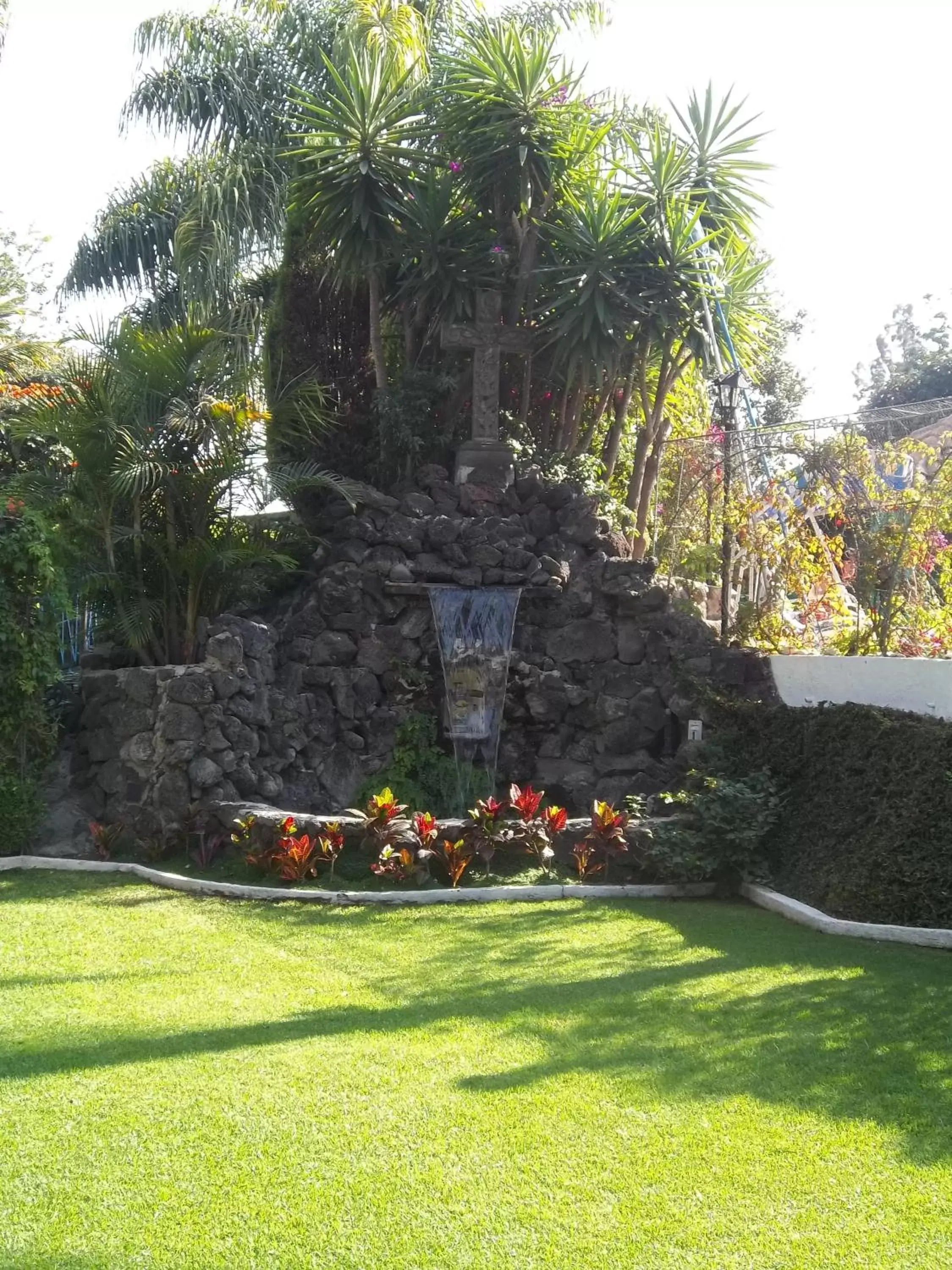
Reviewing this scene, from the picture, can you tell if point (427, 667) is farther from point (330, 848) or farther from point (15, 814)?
point (15, 814)

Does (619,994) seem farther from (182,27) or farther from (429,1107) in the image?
(182,27)

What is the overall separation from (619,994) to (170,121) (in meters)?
19.1

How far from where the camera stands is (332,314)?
48.7 feet

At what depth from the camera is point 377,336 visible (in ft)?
45.2

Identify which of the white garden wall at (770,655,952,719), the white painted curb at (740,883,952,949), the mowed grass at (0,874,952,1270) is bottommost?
the mowed grass at (0,874,952,1270)

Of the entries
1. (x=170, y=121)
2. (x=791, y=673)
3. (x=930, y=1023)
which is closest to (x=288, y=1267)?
(x=930, y=1023)

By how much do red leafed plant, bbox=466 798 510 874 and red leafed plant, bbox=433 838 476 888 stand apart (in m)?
0.07

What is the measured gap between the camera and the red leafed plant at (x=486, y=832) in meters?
9.52

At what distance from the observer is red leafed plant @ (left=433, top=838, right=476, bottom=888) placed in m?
9.29

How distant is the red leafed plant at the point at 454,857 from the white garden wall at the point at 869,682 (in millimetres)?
3312

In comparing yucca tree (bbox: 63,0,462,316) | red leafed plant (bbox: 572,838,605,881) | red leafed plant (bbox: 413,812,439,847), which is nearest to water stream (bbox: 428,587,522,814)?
red leafed plant (bbox: 413,812,439,847)

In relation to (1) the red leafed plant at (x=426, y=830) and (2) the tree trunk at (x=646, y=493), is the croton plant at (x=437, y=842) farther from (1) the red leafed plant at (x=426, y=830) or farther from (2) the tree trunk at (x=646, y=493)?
(2) the tree trunk at (x=646, y=493)

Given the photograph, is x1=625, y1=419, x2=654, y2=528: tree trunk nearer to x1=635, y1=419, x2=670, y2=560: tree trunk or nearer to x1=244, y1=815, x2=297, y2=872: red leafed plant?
x1=635, y1=419, x2=670, y2=560: tree trunk

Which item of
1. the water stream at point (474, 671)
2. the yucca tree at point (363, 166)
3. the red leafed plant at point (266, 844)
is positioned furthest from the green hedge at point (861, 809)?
the yucca tree at point (363, 166)
